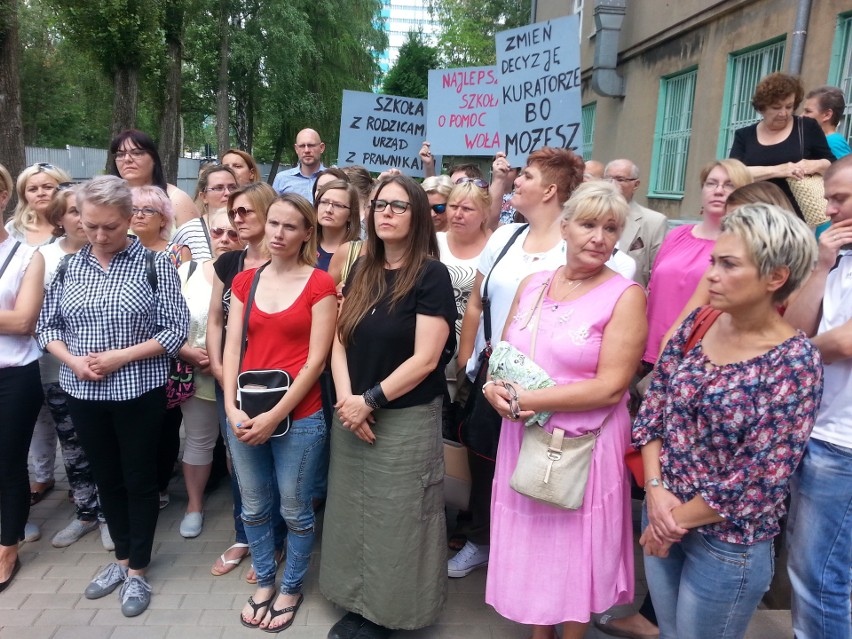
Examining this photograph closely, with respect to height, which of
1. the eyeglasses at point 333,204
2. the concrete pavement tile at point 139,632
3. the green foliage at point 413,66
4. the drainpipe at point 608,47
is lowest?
the concrete pavement tile at point 139,632

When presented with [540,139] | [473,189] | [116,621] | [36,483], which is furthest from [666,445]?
[36,483]

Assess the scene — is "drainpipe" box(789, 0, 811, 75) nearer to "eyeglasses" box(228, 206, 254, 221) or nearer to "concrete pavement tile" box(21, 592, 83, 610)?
"eyeglasses" box(228, 206, 254, 221)

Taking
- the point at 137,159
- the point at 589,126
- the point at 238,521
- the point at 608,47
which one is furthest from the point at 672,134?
the point at 238,521

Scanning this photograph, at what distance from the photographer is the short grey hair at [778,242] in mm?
1805

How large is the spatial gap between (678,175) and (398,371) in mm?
8738

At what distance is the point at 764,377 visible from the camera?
181cm

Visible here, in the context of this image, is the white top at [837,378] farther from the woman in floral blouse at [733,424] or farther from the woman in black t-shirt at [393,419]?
the woman in black t-shirt at [393,419]

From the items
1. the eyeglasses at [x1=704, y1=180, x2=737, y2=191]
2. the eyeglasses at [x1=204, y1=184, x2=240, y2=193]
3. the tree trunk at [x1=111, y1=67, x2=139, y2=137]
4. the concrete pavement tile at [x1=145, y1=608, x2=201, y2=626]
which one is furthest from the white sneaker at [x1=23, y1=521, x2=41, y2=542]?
the tree trunk at [x1=111, y1=67, x2=139, y2=137]

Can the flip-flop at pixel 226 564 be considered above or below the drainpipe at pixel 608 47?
below

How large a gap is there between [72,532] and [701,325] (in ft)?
11.9

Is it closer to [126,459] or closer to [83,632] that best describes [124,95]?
[126,459]

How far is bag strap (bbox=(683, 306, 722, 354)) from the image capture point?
2.11 m

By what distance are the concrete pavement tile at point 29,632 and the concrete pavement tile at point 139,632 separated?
296 mm

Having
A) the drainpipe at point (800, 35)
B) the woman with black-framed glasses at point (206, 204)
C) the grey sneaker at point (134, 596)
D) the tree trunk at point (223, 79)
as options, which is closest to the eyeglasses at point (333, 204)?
the woman with black-framed glasses at point (206, 204)
